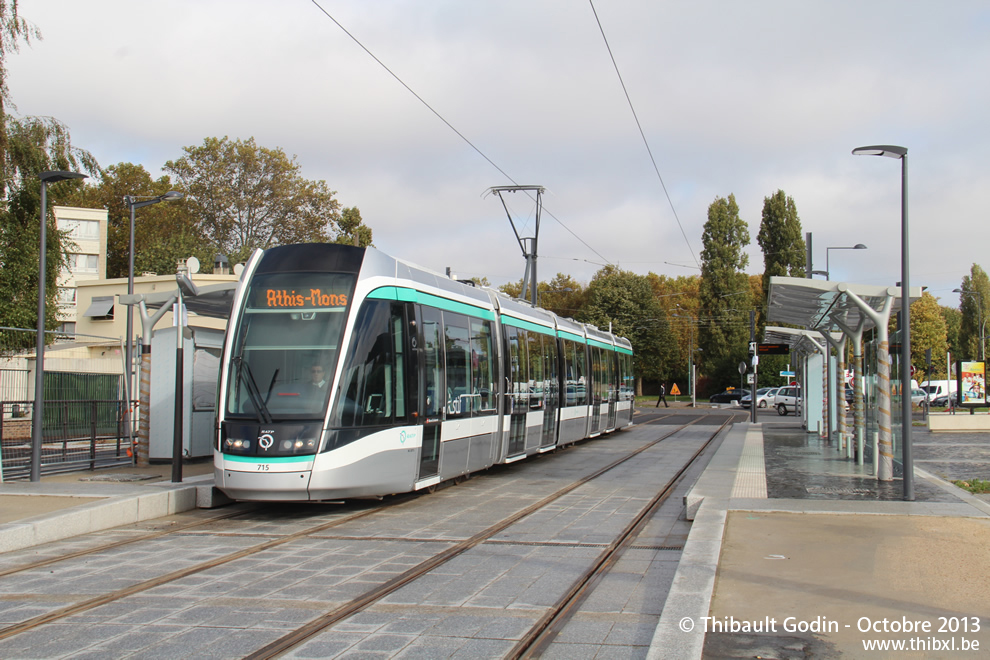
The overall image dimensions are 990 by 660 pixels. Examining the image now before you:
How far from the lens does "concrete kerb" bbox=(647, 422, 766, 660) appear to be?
5.09 meters

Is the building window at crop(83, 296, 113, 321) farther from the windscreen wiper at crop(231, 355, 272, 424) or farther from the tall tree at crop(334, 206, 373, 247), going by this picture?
the windscreen wiper at crop(231, 355, 272, 424)

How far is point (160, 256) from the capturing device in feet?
169

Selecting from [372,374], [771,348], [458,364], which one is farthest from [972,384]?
[372,374]

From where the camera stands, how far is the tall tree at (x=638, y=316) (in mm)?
68688

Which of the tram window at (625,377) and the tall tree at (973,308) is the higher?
the tall tree at (973,308)

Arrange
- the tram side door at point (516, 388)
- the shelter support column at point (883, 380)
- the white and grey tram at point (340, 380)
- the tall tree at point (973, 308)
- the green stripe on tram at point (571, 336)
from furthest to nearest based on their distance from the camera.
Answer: the tall tree at point (973, 308), the green stripe on tram at point (571, 336), the tram side door at point (516, 388), the shelter support column at point (883, 380), the white and grey tram at point (340, 380)

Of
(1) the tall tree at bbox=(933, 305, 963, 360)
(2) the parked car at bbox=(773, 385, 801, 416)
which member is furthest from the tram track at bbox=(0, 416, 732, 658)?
(1) the tall tree at bbox=(933, 305, 963, 360)

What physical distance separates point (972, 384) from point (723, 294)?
32658 millimetres

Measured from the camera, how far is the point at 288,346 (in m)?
10.5

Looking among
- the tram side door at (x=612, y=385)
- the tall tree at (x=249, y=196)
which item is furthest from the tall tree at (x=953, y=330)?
the tram side door at (x=612, y=385)

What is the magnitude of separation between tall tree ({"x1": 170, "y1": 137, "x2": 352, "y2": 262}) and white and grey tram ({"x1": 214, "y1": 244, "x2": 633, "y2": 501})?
38.8m

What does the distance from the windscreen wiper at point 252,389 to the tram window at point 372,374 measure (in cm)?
81

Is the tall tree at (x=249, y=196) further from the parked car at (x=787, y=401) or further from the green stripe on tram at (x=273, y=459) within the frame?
the green stripe on tram at (x=273, y=459)

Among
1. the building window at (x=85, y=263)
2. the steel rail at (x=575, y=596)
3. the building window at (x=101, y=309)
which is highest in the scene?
the building window at (x=85, y=263)
